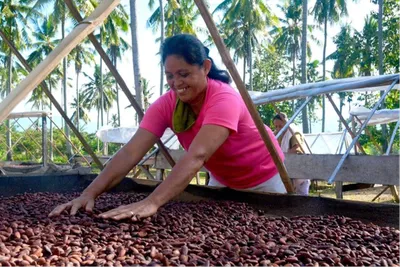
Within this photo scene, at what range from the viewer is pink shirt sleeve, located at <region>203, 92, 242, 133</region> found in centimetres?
200

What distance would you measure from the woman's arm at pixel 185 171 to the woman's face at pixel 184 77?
0.69 ft

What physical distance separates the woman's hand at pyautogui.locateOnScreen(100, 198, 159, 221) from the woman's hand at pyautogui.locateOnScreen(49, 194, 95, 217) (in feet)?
0.67

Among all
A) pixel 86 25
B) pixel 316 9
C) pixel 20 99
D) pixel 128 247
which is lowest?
pixel 128 247

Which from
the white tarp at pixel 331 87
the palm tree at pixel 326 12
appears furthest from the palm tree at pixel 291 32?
the white tarp at pixel 331 87

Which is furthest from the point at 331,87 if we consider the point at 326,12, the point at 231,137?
the point at 326,12

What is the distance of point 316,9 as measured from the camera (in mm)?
26312

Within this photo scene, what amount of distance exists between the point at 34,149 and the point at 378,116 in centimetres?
2070

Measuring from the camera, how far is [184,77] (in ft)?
6.85

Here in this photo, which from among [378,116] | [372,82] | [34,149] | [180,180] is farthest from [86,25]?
[34,149]

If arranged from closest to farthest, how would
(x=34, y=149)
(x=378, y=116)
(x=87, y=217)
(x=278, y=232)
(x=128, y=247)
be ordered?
(x=128, y=247), (x=278, y=232), (x=87, y=217), (x=378, y=116), (x=34, y=149)

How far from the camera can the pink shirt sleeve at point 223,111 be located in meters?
2.00

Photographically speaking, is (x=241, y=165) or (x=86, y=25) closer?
(x=86, y=25)

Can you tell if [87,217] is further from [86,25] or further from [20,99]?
[86,25]

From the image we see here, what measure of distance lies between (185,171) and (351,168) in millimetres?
2323
